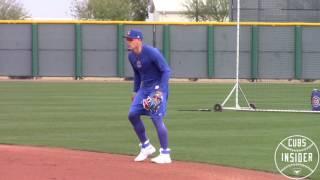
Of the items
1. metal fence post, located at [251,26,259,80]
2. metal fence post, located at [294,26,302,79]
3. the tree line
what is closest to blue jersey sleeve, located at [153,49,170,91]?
metal fence post, located at [251,26,259,80]

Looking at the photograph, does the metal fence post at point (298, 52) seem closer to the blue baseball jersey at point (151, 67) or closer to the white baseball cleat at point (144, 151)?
the white baseball cleat at point (144, 151)

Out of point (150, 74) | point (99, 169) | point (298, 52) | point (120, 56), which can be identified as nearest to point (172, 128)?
point (150, 74)

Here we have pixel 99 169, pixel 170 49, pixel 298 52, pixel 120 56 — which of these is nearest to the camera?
pixel 99 169

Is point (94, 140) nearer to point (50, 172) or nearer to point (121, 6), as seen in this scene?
point (50, 172)

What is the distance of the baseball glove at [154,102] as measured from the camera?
10727mm

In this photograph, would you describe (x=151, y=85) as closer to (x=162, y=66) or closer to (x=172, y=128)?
(x=162, y=66)

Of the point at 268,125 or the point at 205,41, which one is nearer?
the point at 268,125

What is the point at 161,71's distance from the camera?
10.8 meters

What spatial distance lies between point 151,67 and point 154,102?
1.73ft

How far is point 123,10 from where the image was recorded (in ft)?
243

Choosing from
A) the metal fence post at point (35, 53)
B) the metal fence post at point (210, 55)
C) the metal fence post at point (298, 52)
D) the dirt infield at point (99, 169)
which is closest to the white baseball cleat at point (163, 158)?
the dirt infield at point (99, 169)

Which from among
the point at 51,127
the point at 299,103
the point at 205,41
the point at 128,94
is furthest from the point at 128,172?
the point at 205,41

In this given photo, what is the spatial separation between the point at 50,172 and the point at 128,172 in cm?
106

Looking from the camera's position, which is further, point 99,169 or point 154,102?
point 154,102
